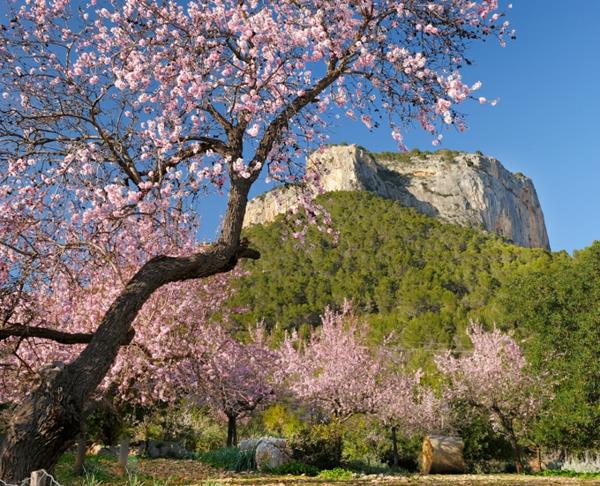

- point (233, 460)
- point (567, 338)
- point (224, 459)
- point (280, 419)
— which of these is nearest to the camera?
point (233, 460)

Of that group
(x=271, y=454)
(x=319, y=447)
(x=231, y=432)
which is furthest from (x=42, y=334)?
(x=231, y=432)

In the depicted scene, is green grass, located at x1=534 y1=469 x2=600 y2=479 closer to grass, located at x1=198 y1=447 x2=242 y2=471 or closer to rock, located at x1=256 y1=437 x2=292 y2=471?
rock, located at x1=256 y1=437 x2=292 y2=471

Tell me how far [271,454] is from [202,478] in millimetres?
3413

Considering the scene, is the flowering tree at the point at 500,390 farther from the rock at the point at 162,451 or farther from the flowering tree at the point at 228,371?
the rock at the point at 162,451

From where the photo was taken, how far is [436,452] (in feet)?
55.7

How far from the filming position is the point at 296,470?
13773 mm

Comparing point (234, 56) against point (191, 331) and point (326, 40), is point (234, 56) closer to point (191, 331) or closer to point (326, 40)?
point (326, 40)

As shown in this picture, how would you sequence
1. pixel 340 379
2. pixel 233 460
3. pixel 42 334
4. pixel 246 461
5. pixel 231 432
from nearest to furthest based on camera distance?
pixel 42 334
pixel 246 461
pixel 233 460
pixel 231 432
pixel 340 379

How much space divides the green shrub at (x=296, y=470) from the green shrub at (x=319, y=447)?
88cm

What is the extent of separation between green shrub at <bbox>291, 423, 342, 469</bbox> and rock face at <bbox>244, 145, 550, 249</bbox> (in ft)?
246

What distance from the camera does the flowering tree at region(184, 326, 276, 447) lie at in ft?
38.8

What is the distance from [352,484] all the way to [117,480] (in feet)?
14.8

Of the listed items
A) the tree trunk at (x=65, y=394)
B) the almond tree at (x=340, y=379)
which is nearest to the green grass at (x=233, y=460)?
the almond tree at (x=340, y=379)

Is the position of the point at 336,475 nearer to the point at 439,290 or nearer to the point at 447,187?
the point at 439,290
